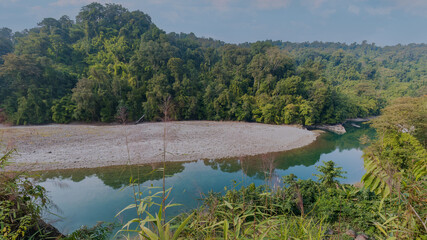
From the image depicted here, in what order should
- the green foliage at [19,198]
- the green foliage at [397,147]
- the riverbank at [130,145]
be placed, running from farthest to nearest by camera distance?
the riverbank at [130,145] → the green foliage at [397,147] → the green foliage at [19,198]

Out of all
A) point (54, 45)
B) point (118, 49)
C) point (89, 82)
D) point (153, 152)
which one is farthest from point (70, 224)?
point (54, 45)

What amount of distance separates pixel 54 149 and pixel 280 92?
960 inches

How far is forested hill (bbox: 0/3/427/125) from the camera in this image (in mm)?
18547

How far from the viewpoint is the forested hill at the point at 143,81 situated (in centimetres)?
1855

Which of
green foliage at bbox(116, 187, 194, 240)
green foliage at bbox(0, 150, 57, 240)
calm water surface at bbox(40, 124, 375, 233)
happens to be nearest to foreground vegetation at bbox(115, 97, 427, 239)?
calm water surface at bbox(40, 124, 375, 233)

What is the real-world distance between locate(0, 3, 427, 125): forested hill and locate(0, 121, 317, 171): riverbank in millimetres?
3187

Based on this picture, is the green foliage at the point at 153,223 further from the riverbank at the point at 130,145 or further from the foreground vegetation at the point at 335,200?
the riverbank at the point at 130,145

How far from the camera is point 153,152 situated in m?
11.7

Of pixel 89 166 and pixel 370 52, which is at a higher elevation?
pixel 370 52

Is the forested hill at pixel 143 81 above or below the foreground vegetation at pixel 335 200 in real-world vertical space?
above

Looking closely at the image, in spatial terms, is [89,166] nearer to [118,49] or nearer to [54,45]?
[118,49]

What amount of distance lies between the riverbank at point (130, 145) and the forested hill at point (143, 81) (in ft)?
10.5

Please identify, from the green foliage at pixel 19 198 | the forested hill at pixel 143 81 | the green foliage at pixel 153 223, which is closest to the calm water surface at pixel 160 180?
the green foliage at pixel 19 198

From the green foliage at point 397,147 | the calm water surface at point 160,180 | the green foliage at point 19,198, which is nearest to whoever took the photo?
the green foliage at point 19,198
